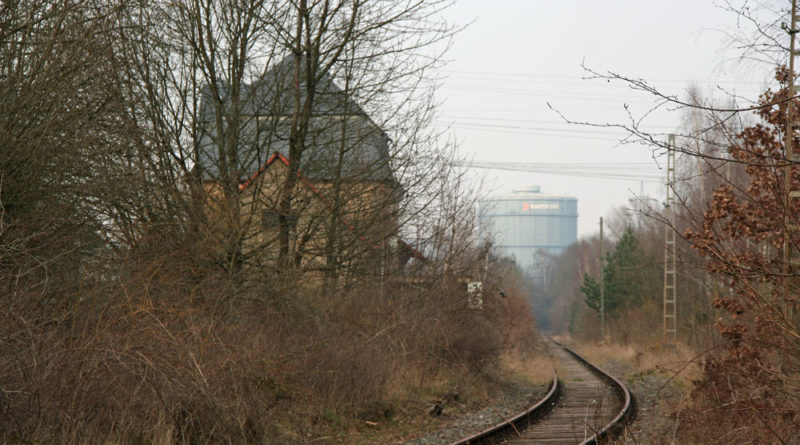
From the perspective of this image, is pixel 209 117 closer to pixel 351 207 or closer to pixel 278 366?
pixel 351 207

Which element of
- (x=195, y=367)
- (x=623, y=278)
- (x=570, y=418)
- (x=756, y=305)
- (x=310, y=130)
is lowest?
(x=570, y=418)

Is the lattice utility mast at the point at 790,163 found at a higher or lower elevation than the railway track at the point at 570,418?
higher

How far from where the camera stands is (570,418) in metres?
14.2

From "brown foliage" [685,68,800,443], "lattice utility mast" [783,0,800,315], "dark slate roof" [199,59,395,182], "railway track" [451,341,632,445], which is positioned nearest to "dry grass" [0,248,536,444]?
"railway track" [451,341,632,445]

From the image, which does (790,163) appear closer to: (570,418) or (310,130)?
(570,418)

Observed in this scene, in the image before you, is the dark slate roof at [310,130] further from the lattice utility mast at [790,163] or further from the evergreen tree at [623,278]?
the evergreen tree at [623,278]

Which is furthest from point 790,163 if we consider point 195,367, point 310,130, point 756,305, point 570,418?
point 310,130

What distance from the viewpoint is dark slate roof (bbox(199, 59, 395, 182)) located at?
16.7 m

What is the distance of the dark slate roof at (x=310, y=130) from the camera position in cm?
1672

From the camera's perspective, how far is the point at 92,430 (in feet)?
25.3

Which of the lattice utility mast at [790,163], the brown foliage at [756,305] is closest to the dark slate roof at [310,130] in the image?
the brown foliage at [756,305]

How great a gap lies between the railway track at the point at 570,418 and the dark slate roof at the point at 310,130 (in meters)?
6.30

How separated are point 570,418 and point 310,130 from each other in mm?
8211

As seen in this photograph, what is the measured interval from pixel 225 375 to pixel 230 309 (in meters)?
3.56
